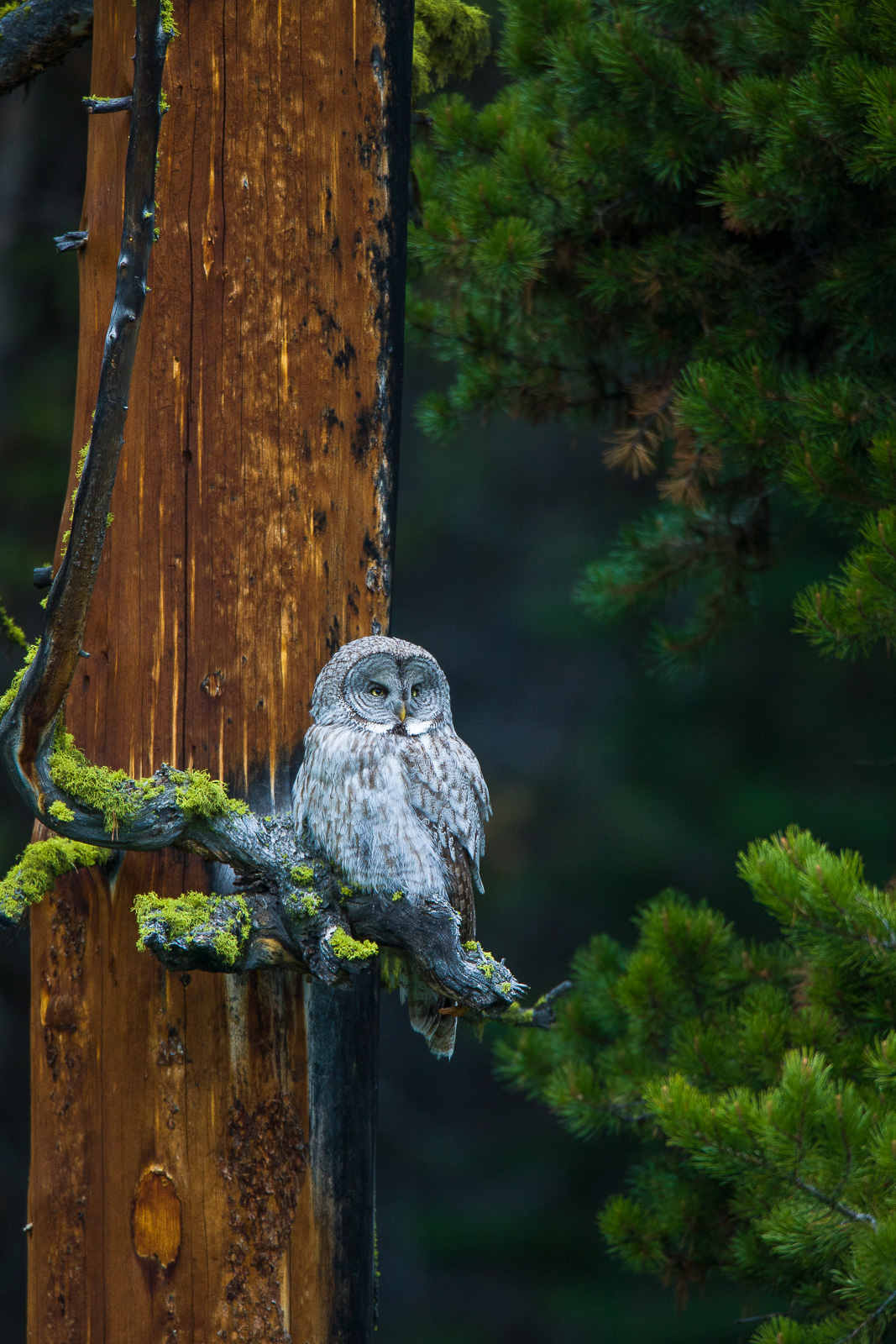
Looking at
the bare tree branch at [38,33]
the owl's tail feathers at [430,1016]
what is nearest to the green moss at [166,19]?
the bare tree branch at [38,33]

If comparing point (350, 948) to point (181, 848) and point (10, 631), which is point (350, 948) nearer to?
point (181, 848)

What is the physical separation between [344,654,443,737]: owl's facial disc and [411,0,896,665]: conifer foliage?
78cm

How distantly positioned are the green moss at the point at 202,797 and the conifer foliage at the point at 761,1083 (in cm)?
98

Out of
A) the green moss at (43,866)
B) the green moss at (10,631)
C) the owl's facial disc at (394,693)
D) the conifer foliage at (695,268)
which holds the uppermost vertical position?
the conifer foliage at (695,268)

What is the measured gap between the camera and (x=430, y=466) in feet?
28.1

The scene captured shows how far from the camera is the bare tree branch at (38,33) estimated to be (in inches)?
93.3

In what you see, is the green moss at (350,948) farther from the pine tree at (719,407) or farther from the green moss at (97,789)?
the pine tree at (719,407)

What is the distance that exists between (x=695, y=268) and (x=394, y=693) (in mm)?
1420

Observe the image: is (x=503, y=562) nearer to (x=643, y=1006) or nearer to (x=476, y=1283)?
(x=476, y=1283)

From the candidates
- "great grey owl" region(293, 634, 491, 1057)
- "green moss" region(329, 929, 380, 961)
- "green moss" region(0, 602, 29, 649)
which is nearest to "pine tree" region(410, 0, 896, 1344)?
"great grey owl" region(293, 634, 491, 1057)

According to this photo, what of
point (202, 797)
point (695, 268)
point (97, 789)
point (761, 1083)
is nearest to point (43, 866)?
point (97, 789)

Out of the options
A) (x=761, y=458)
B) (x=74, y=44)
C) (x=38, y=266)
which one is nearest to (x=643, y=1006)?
(x=761, y=458)

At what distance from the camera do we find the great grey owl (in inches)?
78.1

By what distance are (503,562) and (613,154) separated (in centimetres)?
594
